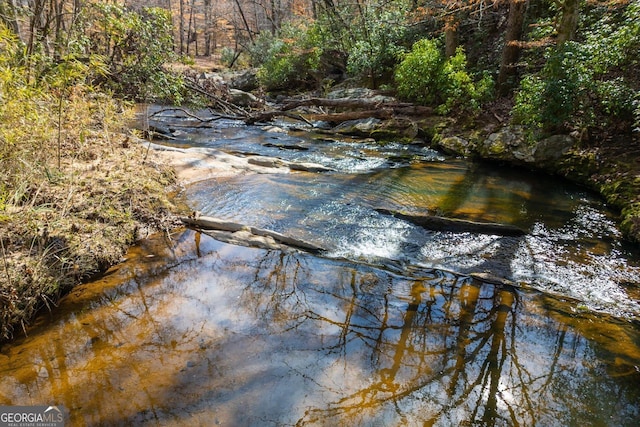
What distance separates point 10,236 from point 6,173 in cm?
78

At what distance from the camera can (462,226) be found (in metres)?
4.91

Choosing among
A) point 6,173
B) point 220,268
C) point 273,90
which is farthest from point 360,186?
point 273,90

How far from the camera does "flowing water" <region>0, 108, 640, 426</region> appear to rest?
7.58 feet

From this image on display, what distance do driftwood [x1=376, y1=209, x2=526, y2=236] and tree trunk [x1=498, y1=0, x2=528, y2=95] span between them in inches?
257

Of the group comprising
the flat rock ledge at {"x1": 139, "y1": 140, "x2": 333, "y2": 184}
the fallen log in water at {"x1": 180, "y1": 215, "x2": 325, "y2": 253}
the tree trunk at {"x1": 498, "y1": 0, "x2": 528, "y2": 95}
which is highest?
the tree trunk at {"x1": 498, "y1": 0, "x2": 528, "y2": 95}

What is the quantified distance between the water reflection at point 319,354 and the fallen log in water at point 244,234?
63 centimetres

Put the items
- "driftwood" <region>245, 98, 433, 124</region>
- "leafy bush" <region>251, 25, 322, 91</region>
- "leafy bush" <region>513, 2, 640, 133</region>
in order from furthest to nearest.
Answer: "leafy bush" <region>251, 25, 322, 91</region> < "driftwood" <region>245, 98, 433, 124</region> < "leafy bush" <region>513, 2, 640, 133</region>

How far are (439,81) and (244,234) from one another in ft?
26.6

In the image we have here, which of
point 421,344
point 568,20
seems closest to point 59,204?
point 421,344

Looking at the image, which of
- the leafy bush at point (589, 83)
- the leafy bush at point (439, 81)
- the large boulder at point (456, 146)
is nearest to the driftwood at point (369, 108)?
the leafy bush at point (439, 81)

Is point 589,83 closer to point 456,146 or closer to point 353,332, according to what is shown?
point 456,146

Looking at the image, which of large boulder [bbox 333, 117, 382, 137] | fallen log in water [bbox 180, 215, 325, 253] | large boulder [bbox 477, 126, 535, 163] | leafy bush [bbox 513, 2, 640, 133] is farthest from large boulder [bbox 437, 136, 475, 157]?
fallen log in water [bbox 180, 215, 325, 253]

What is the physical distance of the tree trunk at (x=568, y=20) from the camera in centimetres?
746

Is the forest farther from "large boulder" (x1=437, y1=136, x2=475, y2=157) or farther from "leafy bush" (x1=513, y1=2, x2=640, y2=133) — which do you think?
"large boulder" (x1=437, y1=136, x2=475, y2=157)
